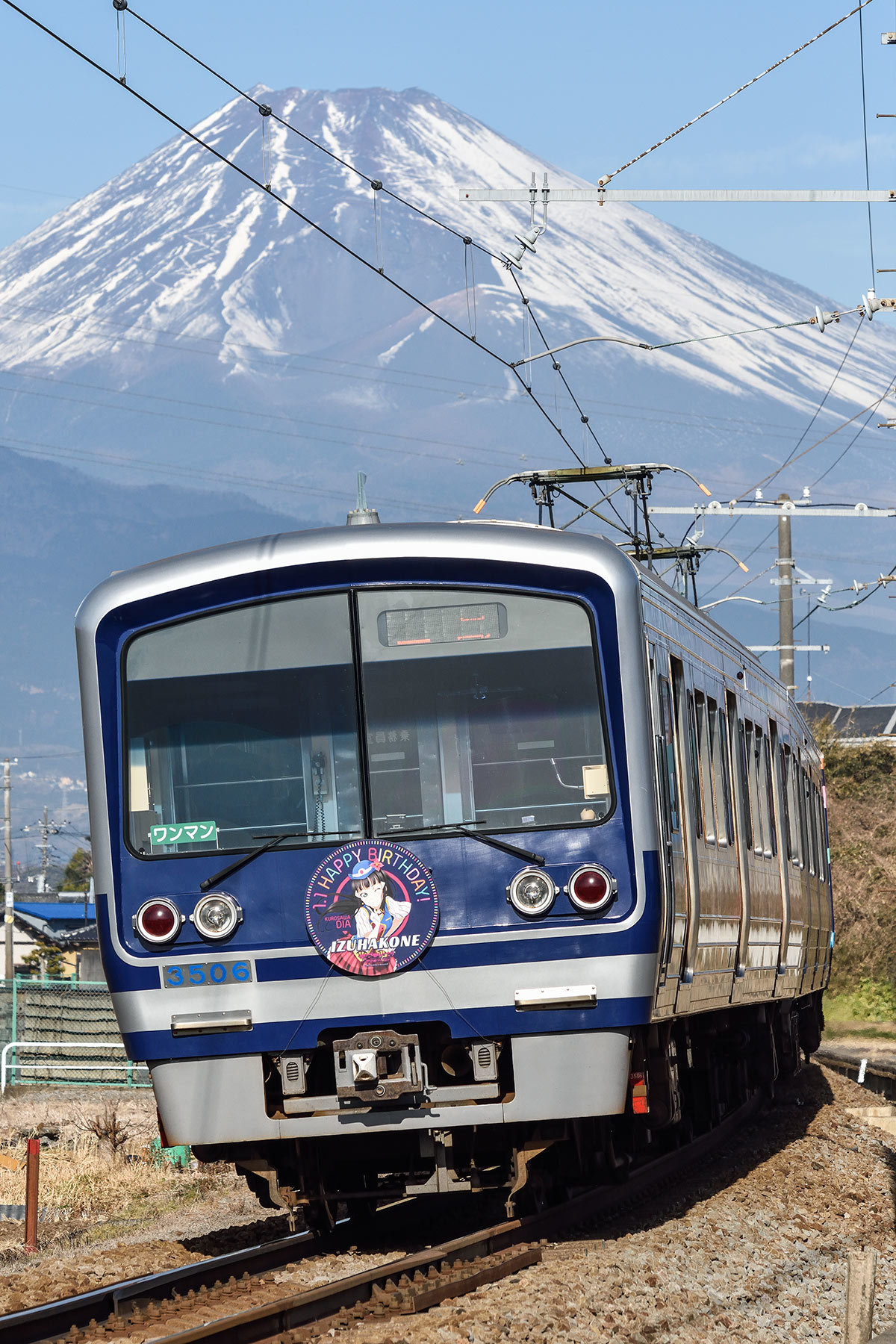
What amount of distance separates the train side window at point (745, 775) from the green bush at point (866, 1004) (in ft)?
88.0

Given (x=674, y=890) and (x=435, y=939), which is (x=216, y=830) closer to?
(x=435, y=939)

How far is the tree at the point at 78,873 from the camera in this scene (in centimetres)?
13262

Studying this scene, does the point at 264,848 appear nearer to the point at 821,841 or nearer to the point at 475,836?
the point at 475,836

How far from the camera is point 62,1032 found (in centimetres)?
3091

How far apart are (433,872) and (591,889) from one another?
2.38ft

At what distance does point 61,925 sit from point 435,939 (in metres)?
86.4

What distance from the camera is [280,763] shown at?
8805mm

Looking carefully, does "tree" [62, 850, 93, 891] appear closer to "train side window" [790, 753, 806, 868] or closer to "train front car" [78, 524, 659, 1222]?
"train side window" [790, 753, 806, 868]

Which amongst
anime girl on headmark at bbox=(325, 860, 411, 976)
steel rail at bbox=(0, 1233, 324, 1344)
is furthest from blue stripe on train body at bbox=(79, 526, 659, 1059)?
steel rail at bbox=(0, 1233, 324, 1344)

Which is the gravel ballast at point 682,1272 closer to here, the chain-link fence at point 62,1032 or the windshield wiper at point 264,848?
the windshield wiper at point 264,848

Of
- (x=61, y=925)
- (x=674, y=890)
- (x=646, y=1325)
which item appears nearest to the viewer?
(x=646, y=1325)

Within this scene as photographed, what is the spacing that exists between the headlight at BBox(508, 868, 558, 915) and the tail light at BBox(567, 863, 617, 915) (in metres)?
0.09

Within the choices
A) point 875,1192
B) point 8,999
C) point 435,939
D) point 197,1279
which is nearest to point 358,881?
point 435,939

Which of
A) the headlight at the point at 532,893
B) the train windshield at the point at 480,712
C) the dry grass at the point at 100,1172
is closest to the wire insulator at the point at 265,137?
the train windshield at the point at 480,712
